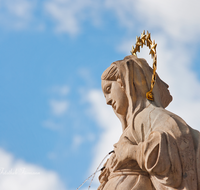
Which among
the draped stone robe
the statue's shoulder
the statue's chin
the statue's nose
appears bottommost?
the draped stone robe

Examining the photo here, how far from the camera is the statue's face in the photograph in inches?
244

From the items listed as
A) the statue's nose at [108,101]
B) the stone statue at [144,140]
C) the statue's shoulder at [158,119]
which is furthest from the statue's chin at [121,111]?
the statue's shoulder at [158,119]

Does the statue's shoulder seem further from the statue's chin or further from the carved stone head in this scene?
the statue's chin

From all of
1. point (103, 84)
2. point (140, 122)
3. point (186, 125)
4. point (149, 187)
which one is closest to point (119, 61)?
point (103, 84)

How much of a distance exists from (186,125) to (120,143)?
93cm

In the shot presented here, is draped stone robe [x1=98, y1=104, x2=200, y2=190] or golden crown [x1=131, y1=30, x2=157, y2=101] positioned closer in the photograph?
draped stone robe [x1=98, y1=104, x2=200, y2=190]

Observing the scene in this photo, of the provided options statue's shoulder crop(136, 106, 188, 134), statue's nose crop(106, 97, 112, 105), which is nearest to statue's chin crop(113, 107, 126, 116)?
statue's nose crop(106, 97, 112, 105)

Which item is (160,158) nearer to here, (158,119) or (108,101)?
(158,119)

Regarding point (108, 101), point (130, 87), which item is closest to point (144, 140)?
point (130, 87)

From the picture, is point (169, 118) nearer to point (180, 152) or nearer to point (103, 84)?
point (180, 152)

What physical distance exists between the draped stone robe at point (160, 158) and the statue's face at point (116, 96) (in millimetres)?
533

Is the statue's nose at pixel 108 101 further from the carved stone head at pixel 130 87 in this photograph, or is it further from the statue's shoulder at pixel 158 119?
the statue's shoulder at pixel 158 119

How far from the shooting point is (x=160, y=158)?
5066 mm

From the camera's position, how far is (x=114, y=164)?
563cm
